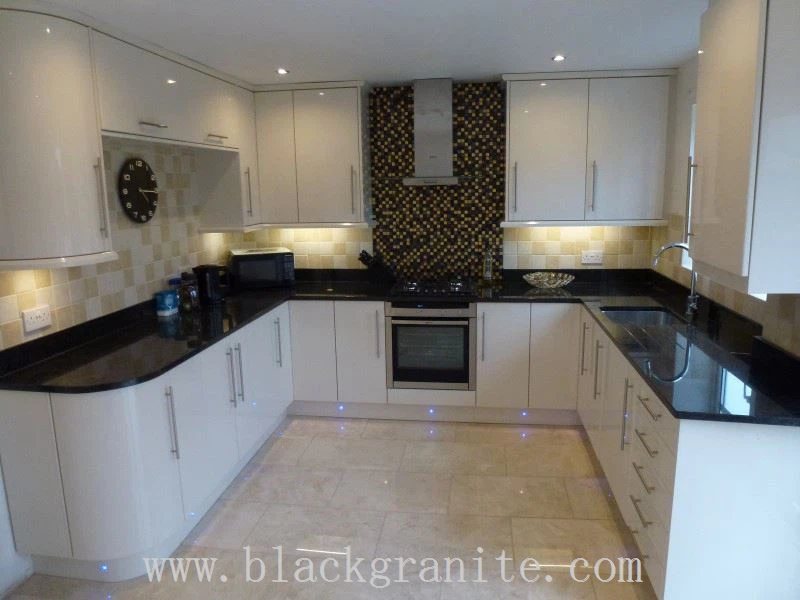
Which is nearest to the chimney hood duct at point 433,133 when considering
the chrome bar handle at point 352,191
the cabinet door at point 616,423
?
the chrome bar handle at point 352,191

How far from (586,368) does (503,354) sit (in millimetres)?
527

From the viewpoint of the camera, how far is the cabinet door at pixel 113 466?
2.16 meters

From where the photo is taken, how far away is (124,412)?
7.12 ft

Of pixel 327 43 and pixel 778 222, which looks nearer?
pixel 778 222

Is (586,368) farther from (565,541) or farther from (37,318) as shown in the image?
(37,318)

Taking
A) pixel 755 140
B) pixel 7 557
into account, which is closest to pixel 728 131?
pixel 755 140

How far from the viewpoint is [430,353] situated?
3727 millimetres

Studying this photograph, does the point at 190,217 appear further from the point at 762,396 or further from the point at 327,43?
the point at 762,396

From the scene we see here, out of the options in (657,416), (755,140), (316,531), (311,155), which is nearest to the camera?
(755,140)

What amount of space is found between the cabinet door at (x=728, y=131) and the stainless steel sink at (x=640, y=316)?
0.97 meters

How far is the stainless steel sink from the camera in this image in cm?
312

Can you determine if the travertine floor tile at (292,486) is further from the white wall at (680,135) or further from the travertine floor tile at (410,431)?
the white wall at (680,135)

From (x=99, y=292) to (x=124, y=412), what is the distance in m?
0.92

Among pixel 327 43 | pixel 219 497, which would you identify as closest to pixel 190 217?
pixel 327 43
